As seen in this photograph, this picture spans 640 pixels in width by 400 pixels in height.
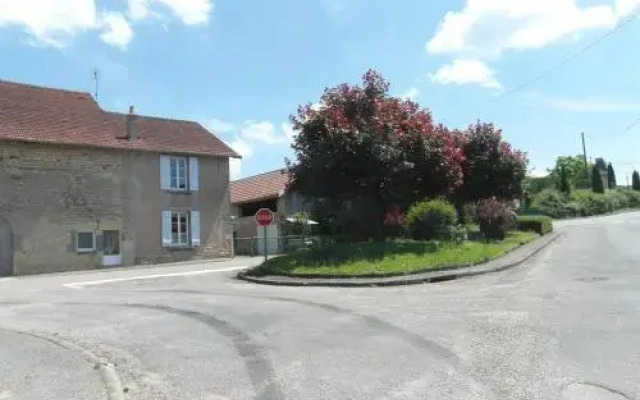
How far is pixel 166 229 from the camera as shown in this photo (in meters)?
33.5

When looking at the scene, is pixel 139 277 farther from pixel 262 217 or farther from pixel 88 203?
pixel 88 203

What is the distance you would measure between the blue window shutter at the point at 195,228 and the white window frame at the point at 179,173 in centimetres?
132

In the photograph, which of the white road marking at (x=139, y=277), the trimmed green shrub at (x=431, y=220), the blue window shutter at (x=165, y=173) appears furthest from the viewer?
the blue window shutter at (x=165, y=173)

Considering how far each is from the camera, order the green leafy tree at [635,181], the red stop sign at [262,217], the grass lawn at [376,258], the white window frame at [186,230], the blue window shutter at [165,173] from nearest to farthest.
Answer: the grass lawn at [376,258] → the red stop sign at [262,217] → the blue window shutter at [165,173] → the white window frame at [186,230] → the green leafy tree at [635,181]

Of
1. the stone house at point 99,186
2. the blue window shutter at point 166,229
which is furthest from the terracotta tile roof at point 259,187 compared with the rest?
the blue window shutter at point 166,229

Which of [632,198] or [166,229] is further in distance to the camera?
[632,198]

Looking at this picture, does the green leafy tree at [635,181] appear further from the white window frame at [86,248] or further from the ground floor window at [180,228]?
the white window frame at [86,248]

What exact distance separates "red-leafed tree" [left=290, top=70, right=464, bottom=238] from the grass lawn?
7.73ft

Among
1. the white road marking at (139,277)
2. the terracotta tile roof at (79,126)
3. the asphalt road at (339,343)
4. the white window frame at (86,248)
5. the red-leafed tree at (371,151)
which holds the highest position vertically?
the terracotta tile roof at (79,126)

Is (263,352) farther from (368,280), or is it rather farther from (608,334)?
(368,280)

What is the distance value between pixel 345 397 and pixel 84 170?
2661cm

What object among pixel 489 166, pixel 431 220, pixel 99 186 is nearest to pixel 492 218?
pixel 489 166

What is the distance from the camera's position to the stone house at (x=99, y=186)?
28.8 meters

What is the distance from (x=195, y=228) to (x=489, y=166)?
47.5 ft
